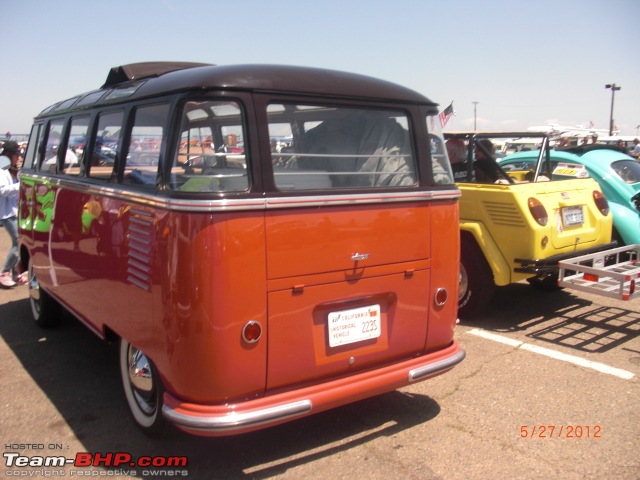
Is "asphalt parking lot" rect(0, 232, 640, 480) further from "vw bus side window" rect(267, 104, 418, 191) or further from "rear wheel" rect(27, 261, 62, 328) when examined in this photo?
"vw bus side window" rect(267, 104, 418, 191)

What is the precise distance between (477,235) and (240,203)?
3.42 metres

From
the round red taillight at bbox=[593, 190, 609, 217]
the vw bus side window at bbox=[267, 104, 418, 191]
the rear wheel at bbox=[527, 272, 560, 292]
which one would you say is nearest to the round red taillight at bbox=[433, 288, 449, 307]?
the vw bus side window at bbox=[267, 104, 418, 191]

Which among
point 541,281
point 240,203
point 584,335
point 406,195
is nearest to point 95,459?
point 240,203

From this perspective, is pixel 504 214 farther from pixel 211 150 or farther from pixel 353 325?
pixel 211 150

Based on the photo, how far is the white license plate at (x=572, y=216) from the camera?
18.5ft

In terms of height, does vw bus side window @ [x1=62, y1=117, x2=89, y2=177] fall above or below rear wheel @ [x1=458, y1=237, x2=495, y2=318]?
above

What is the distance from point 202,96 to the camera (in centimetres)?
287

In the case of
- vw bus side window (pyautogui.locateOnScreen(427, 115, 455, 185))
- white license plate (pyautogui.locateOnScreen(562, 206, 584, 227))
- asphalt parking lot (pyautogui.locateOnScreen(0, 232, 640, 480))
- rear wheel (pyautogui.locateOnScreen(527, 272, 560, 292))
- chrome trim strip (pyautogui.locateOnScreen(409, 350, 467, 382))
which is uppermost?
vw bus side window (pyautogui.locateOnScreen(427, 115, 455, 185))

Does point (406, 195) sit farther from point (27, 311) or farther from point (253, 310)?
point (27, 311)

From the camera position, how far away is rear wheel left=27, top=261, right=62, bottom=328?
18.2 ft

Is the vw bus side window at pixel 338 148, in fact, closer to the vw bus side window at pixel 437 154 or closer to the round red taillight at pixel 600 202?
the vw bus side window at pixel 437 154
